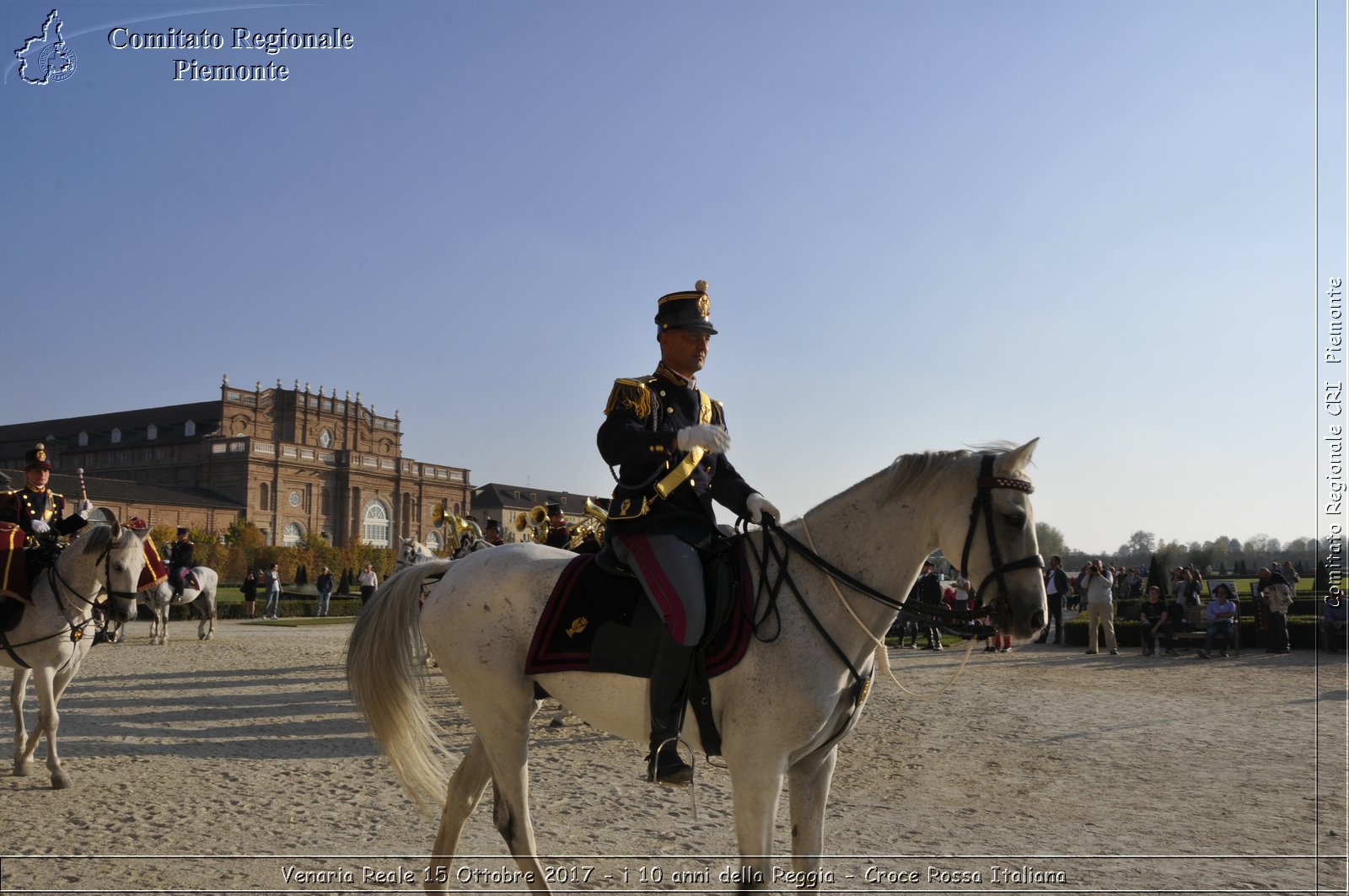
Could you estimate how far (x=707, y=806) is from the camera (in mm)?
7605

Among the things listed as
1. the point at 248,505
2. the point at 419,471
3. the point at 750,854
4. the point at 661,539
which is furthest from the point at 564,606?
the point at 419,471

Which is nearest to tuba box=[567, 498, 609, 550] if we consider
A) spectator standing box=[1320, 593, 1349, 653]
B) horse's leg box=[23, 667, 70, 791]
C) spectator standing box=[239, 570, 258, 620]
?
horse's leg box=[23, 667, 70, 791]

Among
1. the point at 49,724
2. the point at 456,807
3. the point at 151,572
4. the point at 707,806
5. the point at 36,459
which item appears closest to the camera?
the point at 456,807

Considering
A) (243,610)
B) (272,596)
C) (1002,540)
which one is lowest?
(243,610)

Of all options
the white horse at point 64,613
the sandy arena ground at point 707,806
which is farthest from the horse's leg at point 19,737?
the sandy arena ground at point 707,806

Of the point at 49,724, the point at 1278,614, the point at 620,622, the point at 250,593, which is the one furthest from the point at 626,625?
the point at 250,593

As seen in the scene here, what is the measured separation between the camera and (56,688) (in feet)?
28.4

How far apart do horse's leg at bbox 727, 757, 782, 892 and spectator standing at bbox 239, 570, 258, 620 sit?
3764 centimetres

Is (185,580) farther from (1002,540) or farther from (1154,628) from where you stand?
(1002,540)

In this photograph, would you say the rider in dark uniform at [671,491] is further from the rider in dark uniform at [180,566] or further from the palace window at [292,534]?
the palace window at [292,534]

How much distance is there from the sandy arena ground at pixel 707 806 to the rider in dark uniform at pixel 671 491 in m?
1.91

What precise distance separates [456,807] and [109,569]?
5.64 metres

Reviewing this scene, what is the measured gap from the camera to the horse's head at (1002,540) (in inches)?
160

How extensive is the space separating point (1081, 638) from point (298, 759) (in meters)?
22.1
